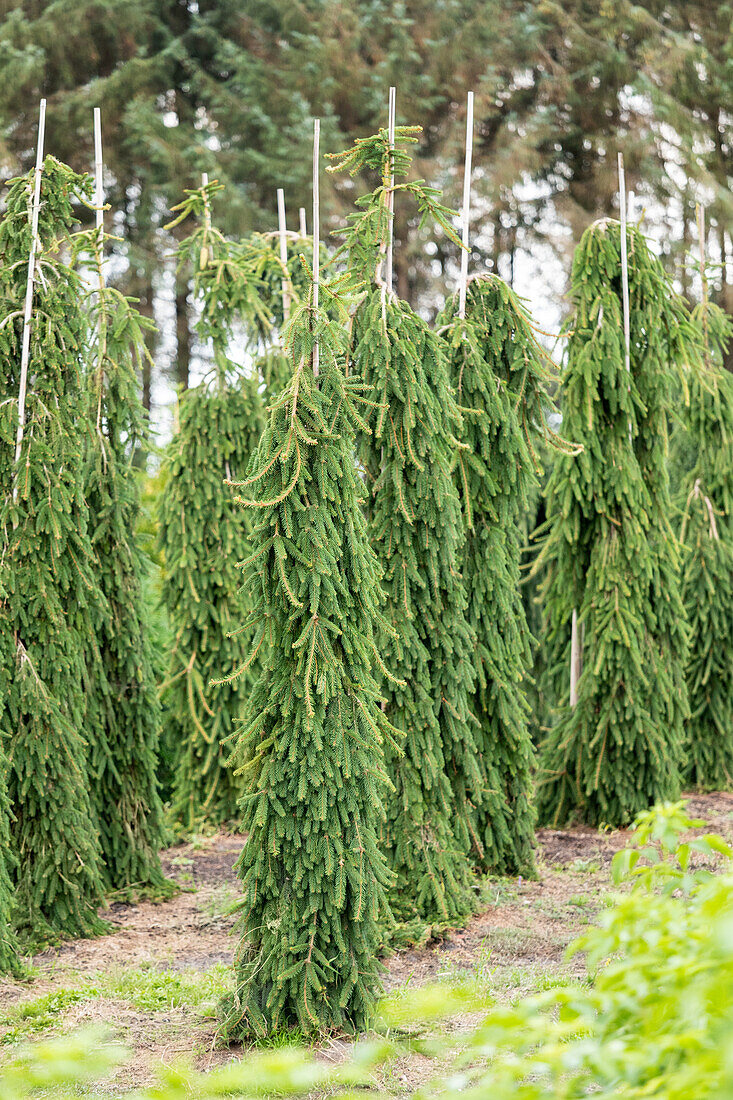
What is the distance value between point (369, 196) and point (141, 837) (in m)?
3.71

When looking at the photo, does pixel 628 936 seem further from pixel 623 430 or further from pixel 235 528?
pixel 235 528

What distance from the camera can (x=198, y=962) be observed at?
4801 mm

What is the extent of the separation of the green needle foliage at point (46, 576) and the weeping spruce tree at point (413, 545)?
57.4 inches

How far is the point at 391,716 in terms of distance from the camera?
5.01 m

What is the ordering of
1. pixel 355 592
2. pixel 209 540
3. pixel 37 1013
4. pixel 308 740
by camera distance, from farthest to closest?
1. pixel 209 540
2. pixel 37 1013
3. pixel 355 592
4. pixel 308 740

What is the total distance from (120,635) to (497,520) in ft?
7.21

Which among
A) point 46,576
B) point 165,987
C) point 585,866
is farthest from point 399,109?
point 165,987

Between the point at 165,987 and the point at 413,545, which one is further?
the point at 413,545

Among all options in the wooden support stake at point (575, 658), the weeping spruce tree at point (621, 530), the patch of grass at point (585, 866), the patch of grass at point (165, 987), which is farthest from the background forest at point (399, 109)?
the patch of grass at point (165, 987)

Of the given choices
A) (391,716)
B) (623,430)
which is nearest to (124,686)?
(391,716)

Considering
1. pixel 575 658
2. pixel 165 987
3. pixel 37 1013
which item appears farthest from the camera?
pixel 575 658

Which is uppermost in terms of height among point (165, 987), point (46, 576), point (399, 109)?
point (399, 109)

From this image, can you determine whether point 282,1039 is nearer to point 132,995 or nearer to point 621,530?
point 132,995

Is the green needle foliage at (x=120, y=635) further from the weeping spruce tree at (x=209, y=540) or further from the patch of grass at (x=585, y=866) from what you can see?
the patch of grass at (x=585, y=866)
